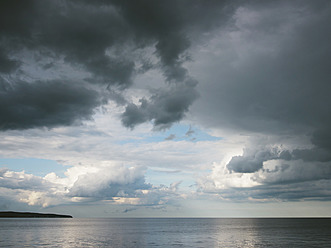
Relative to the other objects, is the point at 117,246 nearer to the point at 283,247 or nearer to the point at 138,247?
the point at 138,247

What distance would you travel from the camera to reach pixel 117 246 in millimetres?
85250

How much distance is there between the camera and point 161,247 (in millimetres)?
83375

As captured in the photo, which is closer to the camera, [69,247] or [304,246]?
[69,247]

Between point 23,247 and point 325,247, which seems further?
point 325,247

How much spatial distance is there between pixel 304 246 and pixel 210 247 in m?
28.8

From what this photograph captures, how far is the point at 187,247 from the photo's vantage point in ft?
275

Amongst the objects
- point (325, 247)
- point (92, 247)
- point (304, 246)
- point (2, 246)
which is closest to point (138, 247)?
point (92, 247)

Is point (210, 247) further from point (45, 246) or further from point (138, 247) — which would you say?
point (45, 246)

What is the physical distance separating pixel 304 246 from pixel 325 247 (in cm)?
573

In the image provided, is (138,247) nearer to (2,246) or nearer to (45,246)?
(45,246)

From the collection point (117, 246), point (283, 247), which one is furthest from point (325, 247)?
point (117, 246)

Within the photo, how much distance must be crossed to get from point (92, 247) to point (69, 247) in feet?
20.7

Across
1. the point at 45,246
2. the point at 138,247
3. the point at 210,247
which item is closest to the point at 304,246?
the point at 210,247

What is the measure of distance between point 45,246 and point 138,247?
26739 mm
